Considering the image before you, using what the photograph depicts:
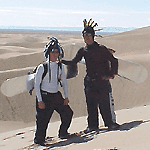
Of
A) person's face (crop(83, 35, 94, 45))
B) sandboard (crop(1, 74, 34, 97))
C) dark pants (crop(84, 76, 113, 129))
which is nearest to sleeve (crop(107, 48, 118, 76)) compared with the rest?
dark pants (crop(84, 76, 113, 129))

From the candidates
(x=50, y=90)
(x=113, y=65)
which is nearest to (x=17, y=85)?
(x=50, y=90)

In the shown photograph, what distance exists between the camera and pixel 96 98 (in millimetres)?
4734

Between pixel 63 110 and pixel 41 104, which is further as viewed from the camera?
pixel 63 110

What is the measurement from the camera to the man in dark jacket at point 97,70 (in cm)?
463

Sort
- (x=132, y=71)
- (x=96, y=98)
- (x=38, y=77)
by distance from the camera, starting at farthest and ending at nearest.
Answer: (x=132, y=71), (x=96, y=98), (x=38, y=77)

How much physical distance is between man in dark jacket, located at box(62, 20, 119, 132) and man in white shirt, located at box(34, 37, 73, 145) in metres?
0.32

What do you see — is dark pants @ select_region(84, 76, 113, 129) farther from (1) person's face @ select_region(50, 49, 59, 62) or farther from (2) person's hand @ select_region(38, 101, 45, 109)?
(2) person's hand @ select_region(38, 101, 45, 109)

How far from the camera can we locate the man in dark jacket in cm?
463

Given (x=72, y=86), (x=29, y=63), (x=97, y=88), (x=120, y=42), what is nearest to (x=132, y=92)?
(x=72, y=86)

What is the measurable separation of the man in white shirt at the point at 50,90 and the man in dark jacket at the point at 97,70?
0.32 metres

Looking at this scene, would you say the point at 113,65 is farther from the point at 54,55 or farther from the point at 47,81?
the point at 47,81

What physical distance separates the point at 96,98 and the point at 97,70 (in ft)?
1.49

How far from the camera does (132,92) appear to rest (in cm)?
1255

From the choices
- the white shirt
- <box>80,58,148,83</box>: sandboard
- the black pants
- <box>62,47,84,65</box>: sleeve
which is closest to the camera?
the white shirt
